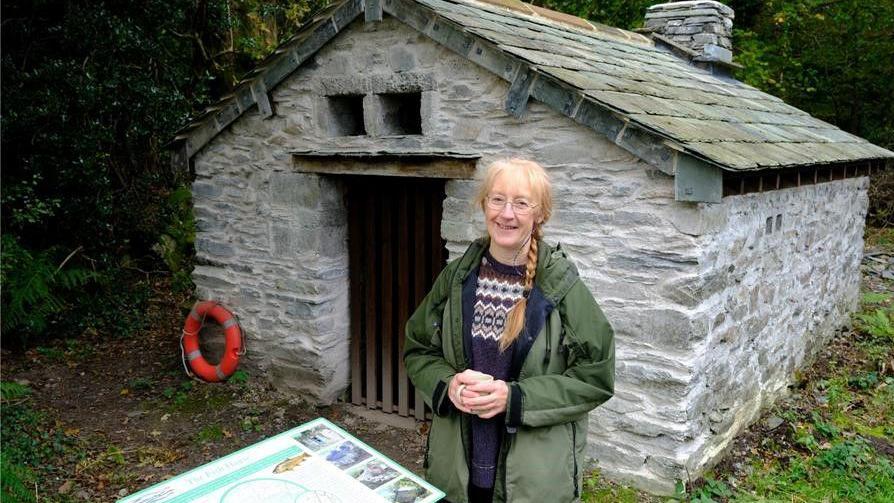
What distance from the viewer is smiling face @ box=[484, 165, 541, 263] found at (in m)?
2.36

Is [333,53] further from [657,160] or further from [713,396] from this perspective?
[713,396]

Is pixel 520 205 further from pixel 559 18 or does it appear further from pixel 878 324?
pixel 878 324

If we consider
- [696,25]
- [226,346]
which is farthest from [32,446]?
[696,25]

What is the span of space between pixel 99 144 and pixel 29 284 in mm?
1661

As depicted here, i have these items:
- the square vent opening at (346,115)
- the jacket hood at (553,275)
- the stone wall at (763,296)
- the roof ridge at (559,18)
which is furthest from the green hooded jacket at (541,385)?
the roof ridge at (559,18)

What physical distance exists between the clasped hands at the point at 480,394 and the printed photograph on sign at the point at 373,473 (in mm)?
347

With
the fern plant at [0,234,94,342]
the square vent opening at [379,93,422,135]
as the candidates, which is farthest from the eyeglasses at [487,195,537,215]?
the fern plant at [0,234,94,342]

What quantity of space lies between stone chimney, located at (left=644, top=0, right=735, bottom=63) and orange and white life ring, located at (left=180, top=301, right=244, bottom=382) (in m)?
6.41

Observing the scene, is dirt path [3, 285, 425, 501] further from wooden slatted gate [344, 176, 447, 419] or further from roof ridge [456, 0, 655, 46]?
roof ridge [456, 0, 655, 46]

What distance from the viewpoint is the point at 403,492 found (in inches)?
89.3

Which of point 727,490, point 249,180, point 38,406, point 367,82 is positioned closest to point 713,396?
point 727,490

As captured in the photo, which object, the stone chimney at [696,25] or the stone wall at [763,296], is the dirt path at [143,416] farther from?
the stone chimney at [696,25]

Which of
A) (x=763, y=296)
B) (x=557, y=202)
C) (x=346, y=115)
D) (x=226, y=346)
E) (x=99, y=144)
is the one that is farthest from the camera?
(x=99, y=144)

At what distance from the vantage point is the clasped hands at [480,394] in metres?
2.32
